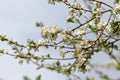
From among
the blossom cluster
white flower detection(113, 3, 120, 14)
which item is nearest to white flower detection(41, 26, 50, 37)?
the blossom cluster

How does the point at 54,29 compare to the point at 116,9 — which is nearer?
the point at 116,9

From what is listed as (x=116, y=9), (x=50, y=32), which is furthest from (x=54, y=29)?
(x=116, y=9)

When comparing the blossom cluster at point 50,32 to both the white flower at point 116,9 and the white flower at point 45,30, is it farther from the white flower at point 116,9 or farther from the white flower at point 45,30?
the white flower at point 116,9

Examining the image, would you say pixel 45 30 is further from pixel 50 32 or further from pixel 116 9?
pixel 116 9

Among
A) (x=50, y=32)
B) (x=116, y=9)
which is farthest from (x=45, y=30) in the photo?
(x=116, y=9)

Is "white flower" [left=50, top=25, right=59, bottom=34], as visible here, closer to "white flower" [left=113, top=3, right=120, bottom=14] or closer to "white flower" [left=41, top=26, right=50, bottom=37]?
"white flower" [left=41, top=26, right=50, bottom=37]

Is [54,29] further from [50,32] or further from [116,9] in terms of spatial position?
[116,9]

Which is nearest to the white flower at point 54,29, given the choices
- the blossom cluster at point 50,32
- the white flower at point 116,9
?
the blossom cluster at point 50,32

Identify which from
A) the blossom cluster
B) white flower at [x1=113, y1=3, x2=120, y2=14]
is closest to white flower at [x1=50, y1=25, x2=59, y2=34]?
the blossom cluster

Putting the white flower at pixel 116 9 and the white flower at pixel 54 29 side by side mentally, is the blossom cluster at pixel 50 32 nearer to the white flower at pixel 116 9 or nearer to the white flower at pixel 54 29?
the white flower at pixel 54 29

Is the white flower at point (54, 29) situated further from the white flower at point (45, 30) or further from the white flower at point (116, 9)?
the white flower at point (116, 9)

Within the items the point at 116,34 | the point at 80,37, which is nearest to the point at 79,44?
the point at 80,37

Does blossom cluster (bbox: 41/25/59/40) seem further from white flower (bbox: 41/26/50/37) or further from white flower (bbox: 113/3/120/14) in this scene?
white flower (bbox: 113/3/120/14)

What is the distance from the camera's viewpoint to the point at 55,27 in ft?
23.6
